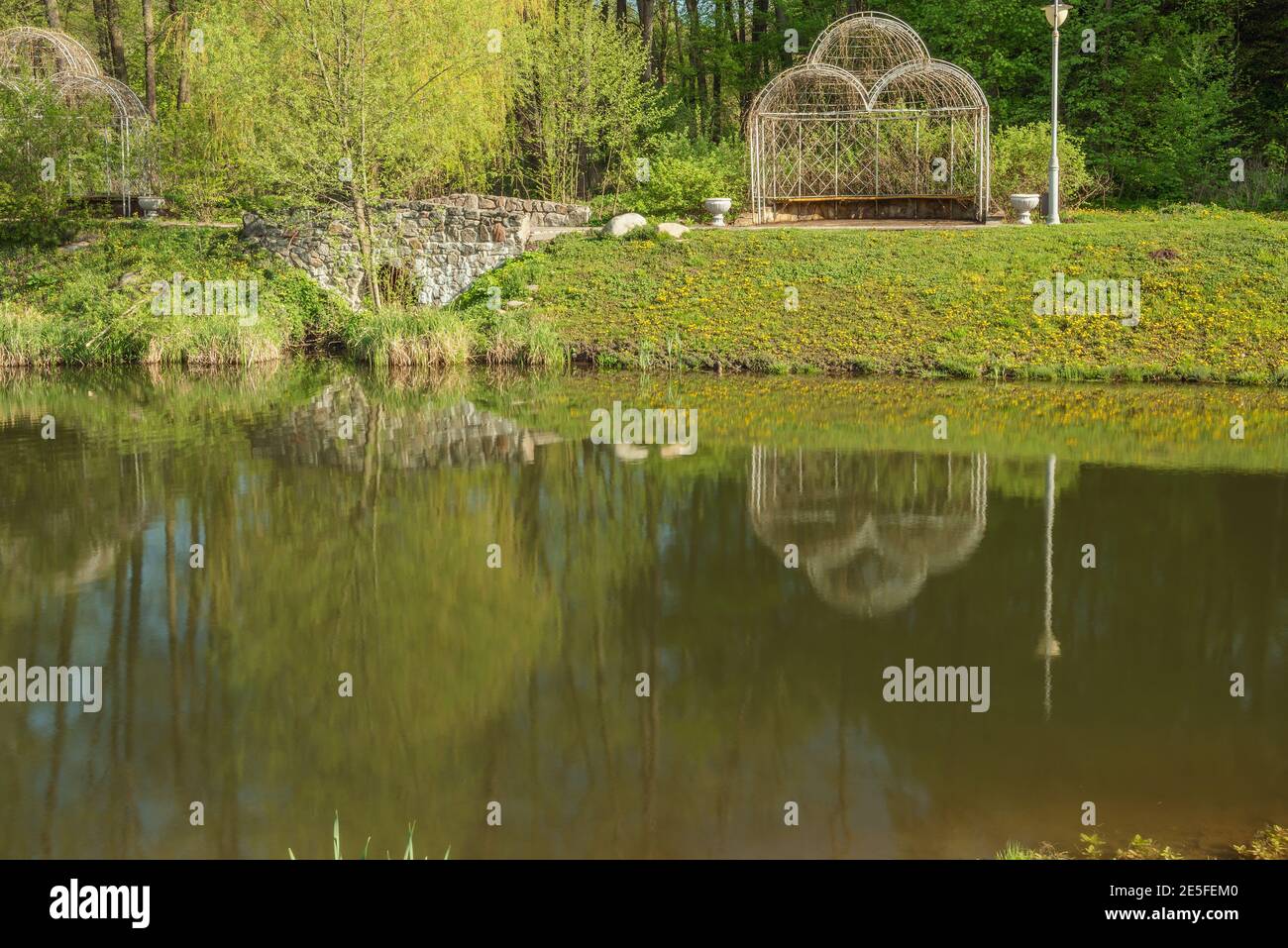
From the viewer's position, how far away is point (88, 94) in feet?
93.3

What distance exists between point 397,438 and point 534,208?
13099mm

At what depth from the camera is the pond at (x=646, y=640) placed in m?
5.11

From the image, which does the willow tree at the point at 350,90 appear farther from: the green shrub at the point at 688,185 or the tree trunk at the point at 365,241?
the green shrub at the point at 688,185

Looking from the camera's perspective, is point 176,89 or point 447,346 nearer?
point 447,346

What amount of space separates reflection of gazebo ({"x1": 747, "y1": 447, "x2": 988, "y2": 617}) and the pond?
0.16ft

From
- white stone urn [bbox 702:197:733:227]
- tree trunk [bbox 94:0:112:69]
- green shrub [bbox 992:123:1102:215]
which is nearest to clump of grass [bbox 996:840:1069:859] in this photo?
white stone urn [bbox 702:197:733:227]

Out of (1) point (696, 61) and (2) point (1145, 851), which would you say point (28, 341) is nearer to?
(2) point (1145, 851)

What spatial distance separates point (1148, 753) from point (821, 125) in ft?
76.4

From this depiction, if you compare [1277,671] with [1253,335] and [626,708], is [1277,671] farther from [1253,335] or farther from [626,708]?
[1253,335]

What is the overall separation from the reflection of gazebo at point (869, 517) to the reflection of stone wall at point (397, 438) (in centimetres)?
273

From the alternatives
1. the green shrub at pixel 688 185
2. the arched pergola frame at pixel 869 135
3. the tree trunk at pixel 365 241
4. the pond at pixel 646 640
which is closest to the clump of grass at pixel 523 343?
the tree trunk at pixel 365 241

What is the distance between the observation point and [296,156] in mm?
22047

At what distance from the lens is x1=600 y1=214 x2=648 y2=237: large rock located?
77.2 feet
